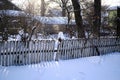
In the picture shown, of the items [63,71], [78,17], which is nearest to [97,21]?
[78,17]

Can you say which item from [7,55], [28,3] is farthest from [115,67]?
[28,3]

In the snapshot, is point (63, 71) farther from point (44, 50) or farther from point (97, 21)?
point (97, 21)

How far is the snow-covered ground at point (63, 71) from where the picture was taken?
8031mm

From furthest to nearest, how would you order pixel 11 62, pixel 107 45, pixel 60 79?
pixel 107 45 → pixel 11 62 → pixel 60 79

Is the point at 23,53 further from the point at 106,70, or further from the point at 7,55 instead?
the point at 106,70

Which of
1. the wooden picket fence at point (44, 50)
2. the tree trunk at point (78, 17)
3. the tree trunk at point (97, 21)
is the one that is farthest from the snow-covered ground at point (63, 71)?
the tree trunk at point (97, 21)

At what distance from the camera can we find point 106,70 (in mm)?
9820

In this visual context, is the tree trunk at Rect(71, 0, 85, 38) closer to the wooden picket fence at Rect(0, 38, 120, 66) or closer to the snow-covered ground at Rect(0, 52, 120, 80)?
the wooden picket fence at Rect(0, 38, 120, 66)

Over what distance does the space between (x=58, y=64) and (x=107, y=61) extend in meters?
3.07

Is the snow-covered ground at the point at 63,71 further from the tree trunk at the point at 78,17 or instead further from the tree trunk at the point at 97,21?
the tree trunk at the point at 97,21

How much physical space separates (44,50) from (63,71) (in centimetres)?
187

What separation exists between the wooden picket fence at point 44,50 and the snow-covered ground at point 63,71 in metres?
0.41

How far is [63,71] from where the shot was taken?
894 centimetres

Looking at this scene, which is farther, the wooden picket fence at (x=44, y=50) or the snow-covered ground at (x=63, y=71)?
the wooden picket fence at (x=44, y=50)
